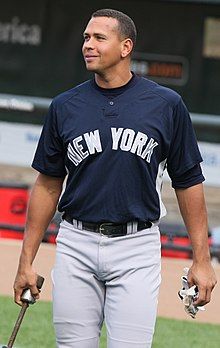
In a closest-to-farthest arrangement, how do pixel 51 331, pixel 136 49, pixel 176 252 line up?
pixel 51 331, pixel 176 252, pixel 136 49

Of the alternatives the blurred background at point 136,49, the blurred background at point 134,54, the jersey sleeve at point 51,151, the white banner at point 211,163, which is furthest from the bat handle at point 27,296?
the blurred background at point 136,49

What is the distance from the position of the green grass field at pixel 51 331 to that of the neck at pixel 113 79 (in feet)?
8.22

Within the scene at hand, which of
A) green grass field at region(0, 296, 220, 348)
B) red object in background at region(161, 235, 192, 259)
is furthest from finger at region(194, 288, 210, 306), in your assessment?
red object in background at region(161, 235, 192, 259)

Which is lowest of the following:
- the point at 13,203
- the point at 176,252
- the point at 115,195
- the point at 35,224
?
the point at 13,203

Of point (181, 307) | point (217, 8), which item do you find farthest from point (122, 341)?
point (217, 8)

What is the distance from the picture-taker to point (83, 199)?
4.62 m

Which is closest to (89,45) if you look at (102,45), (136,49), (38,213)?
(102,45)

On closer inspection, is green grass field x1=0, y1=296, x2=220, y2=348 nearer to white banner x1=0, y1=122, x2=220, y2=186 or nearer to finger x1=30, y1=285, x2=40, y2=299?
finger x1=30, y1=285, x2=40, y2=299

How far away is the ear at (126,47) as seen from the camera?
4668mm

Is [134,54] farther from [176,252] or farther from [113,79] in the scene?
[113,79]

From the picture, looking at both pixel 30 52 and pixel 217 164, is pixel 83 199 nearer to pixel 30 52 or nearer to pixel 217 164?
pixel 217 164

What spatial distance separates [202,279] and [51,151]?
→ 2.68 feet

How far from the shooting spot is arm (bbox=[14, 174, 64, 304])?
4.75 m

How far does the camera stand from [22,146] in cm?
1268
